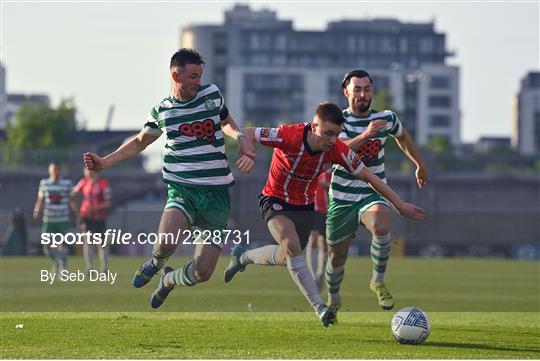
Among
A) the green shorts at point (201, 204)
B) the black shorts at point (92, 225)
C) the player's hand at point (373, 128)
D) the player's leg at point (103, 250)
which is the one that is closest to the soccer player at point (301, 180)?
the green shorts at point (201, 204)

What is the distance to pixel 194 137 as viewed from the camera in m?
15.3

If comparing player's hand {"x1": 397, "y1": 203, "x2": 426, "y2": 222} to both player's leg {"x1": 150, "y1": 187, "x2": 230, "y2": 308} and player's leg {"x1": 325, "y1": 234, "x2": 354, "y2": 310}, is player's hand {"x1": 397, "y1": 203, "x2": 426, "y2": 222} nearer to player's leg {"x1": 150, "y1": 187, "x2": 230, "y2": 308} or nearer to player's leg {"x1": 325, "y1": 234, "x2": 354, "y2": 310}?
player's leg {"x1": 150, "y1": 187, "x2": 230, "y2": 308}

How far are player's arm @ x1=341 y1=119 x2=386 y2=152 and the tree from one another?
94.7 m

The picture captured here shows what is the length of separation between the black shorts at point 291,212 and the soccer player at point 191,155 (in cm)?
44

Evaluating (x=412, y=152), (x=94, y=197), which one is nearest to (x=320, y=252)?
(x=412, y=152)

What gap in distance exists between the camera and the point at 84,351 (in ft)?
47.9

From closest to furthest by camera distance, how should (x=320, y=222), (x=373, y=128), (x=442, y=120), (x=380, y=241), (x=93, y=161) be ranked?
(x=93, y=161)
(x=373, y=128)
(x=380, y=241)
(x=320, y=222)
(x=442, y=120)

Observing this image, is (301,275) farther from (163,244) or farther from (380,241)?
(380,241)

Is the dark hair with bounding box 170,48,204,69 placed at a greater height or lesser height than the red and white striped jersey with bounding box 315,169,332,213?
greater

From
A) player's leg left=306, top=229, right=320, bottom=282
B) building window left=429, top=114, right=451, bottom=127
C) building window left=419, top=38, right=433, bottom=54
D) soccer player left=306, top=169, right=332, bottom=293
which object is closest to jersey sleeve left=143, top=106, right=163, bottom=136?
soccer player left=306, top=169, right=332, bottom=293

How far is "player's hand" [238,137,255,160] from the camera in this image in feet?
46.9

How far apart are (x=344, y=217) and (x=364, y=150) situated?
89 cm

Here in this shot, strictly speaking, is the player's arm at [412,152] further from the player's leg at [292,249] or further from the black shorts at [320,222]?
the black shorts at [320,222]

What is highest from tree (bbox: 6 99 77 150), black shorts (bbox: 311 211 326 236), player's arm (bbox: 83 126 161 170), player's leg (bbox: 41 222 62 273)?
player's arm (bbox: 83 126 161 170)
